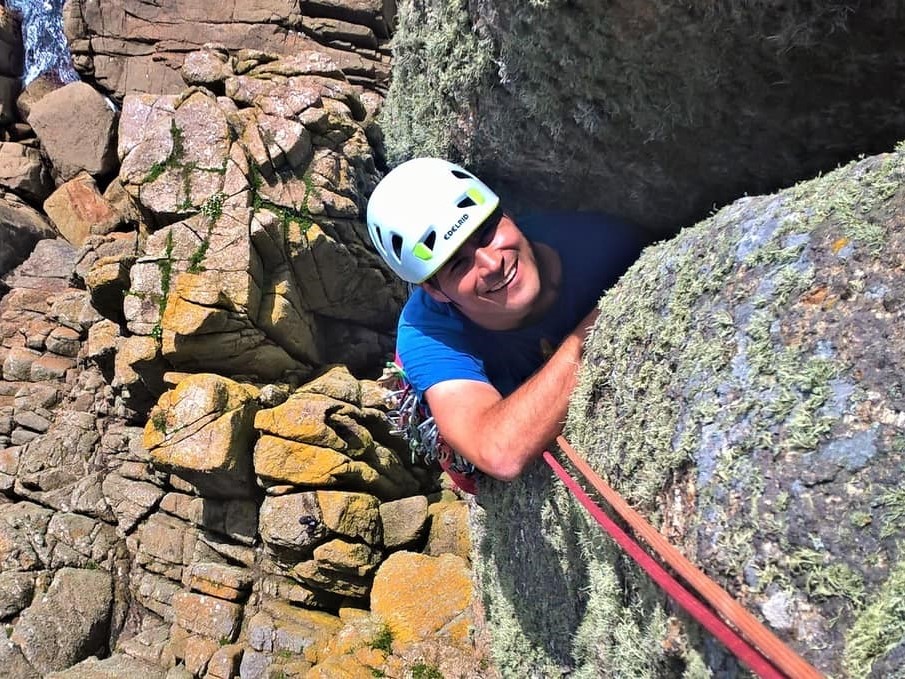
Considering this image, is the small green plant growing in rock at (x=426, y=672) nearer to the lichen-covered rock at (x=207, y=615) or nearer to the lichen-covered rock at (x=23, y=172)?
the lichen-covered rock at (x=207, y=615)

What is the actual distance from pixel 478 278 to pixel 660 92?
1.36 metres

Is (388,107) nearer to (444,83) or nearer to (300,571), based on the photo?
(444,83)

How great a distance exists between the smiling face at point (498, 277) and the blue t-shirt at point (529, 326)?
5.3 inches

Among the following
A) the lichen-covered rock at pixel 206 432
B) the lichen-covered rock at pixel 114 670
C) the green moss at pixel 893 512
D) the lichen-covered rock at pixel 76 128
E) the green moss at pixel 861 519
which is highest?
the green moss at pixel 893 512

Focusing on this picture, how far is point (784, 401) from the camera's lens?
1.87 meters


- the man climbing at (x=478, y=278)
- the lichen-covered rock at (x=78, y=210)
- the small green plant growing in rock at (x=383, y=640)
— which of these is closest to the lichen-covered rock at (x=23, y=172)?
the lichen-covered rock at (x=78, y=210)

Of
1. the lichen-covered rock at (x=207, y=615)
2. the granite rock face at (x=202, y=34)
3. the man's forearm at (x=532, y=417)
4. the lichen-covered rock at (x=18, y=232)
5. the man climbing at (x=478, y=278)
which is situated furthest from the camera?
the granite rock face at (x=202, y=34)

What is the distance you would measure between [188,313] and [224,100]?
637 cm

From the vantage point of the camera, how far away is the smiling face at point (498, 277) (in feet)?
12.4

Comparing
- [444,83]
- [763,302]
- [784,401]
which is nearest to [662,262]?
[763,302]

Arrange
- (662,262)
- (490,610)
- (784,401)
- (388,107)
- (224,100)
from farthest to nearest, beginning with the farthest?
1. (224,100)
2. (490,610)
3. (388,107)
4. (662,262)
5. (784,401)

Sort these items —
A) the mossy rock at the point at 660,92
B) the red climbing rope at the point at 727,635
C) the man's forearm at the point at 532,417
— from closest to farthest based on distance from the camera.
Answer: the red climbing rope at the point at 727,635 → the mossy rock at the point at 660,92 → the man's forearm at the point at 532,417

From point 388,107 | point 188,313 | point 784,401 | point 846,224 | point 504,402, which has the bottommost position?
point 188,313

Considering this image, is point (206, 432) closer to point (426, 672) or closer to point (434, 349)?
point (426, 672)
